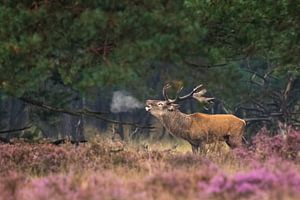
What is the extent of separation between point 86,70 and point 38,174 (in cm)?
197

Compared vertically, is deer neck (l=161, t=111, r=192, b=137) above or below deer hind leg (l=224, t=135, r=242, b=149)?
above

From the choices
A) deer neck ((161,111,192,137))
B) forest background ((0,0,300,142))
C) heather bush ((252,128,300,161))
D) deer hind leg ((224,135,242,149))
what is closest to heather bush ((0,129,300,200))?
heather bush ((252,128,300,161))

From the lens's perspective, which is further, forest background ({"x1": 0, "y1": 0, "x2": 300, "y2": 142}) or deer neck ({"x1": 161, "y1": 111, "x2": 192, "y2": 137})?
deer neck ({"x1": 161, "y1": 111, "x2": 192, "y2": 137})

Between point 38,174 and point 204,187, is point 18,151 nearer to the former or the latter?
point 38,174

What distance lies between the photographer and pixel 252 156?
12148 mm

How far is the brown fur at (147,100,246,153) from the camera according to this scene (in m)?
16.3

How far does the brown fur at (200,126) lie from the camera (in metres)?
16.3

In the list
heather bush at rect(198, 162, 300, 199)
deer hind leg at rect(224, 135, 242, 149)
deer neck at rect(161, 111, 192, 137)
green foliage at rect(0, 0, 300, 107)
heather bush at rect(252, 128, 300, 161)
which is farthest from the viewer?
deer neck at rect(161, 111, 192, 137)

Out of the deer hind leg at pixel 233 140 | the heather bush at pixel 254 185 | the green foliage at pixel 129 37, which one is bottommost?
the deer hind leg at pixel 233 140

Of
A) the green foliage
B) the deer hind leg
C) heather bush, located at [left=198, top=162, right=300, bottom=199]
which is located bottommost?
the deer hind leg

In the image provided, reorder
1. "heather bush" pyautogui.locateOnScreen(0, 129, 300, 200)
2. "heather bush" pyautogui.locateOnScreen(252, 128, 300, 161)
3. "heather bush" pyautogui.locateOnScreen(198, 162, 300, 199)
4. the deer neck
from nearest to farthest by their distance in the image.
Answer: "heather bush" pyautogui.locateOnScreen(198, 162, 300, 199) → "heather bush" pyautogui.locateOnScreen(0, 129, 300, 200) → "heather bush" pyautogui.locateOnScreen(252, 128, 300, 161) → the deer neck

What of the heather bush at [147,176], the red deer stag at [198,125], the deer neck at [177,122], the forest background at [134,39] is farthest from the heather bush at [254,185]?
the deer neck at [177,122]

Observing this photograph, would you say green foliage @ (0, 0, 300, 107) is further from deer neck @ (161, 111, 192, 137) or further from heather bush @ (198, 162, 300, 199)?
deer neck @ (161, 111, 192, 137)

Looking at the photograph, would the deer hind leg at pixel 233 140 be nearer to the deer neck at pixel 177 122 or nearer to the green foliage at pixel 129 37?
the deer neck at pixel 177 122
